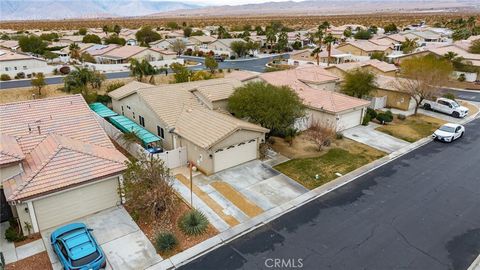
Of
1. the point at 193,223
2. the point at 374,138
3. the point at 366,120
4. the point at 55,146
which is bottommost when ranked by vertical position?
the point at 374,138

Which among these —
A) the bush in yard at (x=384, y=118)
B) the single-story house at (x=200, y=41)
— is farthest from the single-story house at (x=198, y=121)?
the single-story house at (x=200, y=41)

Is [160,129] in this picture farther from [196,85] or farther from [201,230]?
[201,230]

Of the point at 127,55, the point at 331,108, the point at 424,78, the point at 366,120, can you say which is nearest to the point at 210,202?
the point at 331,108

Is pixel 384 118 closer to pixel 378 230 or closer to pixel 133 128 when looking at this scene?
pixel 378 230

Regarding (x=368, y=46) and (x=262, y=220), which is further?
(x=368, y=46)

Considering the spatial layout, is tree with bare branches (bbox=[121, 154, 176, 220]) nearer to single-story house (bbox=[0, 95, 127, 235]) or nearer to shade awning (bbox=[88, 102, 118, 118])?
single-story house (bbox=[0, 95, 127, 235])

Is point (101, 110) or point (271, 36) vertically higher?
point (271, 36)

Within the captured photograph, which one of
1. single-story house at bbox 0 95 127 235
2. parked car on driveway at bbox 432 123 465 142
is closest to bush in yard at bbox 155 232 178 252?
single-story house at bbox 0 95 127 235
